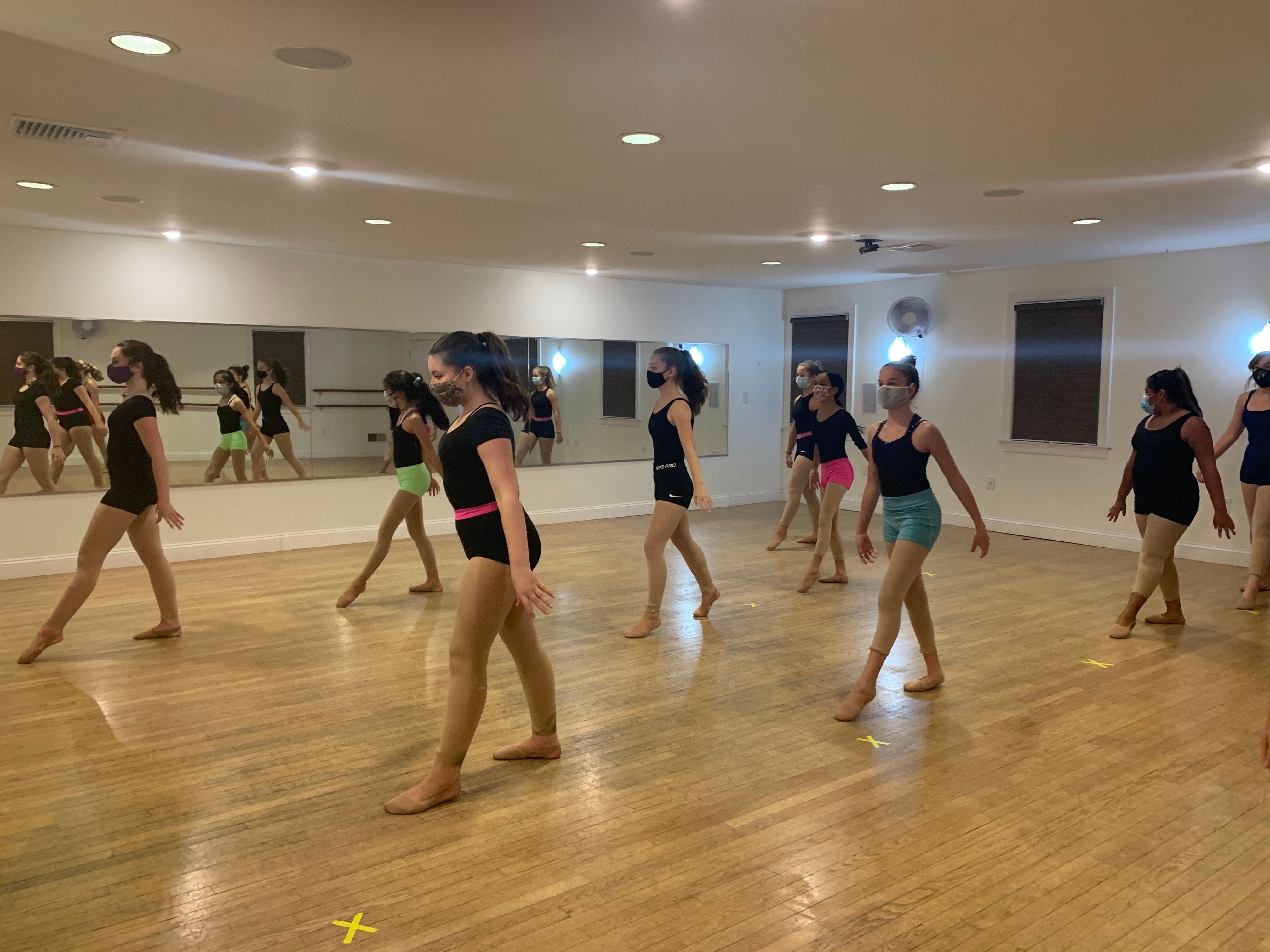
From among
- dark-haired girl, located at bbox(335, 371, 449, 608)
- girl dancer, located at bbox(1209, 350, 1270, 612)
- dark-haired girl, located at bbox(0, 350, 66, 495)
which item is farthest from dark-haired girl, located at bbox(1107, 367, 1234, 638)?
dark-haired girl, located at bbox(0, 350, 66, 495)

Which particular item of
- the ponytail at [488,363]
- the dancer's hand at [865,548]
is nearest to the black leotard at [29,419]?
the ponytail at [488,363]

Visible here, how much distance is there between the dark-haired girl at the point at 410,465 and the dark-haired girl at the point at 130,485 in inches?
49.4

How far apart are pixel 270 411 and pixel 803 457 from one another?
14.4 feet

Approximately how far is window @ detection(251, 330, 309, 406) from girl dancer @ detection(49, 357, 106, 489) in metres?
1.27

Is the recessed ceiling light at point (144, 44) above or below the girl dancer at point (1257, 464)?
above

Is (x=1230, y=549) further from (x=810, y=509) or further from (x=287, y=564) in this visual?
(x=287, y=564)

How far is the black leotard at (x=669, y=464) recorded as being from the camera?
4.96 metres

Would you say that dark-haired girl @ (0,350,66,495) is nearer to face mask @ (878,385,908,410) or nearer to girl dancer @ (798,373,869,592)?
girl dancer @ (798,373,869,592)

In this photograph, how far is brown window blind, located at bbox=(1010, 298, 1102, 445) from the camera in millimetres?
8242

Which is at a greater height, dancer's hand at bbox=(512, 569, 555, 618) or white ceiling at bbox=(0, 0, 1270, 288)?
white ceiling at bbox=(0, 0, 1270, 288)

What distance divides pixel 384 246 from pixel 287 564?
264 cm

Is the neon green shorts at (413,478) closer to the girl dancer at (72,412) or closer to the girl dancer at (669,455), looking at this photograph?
the girl dancer at (669,455)

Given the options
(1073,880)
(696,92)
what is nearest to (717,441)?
(696,92)

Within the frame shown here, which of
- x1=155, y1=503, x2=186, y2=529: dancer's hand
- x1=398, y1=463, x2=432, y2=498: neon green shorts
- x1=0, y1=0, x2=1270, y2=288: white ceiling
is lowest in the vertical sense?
x1=155, y1=503, x2=186, y2=529: dancer's hand
